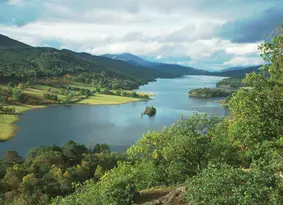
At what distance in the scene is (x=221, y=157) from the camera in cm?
1652

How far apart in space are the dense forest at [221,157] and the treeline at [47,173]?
3.29m

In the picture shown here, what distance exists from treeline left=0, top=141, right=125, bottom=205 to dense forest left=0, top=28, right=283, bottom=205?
3288mm

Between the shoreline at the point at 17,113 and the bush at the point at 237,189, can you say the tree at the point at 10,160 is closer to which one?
the shoreline at the point at 17,113

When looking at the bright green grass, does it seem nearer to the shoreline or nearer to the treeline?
the shoreline

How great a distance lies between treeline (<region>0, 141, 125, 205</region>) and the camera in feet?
108

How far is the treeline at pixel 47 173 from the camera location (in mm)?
32906

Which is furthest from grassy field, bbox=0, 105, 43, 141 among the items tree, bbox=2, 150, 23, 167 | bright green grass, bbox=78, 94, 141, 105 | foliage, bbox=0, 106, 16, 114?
bright green grass, bbox=78, 94, 141, 105

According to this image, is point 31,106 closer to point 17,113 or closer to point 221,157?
point 17,113

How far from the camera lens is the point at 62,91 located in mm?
149750

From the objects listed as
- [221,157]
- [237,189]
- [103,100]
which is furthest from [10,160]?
[103,100]

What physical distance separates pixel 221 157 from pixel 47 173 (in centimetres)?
3149

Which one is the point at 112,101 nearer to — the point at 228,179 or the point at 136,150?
the point at 136,150

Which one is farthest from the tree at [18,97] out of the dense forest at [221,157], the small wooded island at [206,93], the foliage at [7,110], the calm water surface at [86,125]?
the dense forest at [221,157]

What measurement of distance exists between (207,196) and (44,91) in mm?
147932
